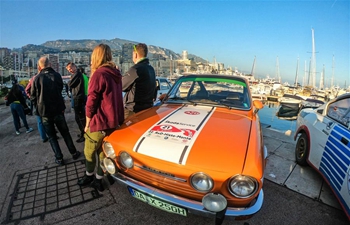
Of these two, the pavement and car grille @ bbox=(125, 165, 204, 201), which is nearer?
car grille @ bbox=(125, 165, 204, 201)

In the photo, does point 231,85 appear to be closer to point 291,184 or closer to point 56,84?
point 291,184

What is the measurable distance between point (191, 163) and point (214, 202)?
391 mm

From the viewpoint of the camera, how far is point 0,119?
698cm

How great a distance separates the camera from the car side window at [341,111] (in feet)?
8.96

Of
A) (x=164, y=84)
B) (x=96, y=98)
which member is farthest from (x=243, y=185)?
(x=164, y=84)

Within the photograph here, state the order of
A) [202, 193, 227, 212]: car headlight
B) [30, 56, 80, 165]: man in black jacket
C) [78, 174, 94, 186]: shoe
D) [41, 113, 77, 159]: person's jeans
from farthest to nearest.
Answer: [41, 113, 77, 159]: person's jeans < [30, 56, 80, 165]: man in black jacket < [78, 174, 94, 186]: shoe < [202, 193, 227, 212]: car headlight

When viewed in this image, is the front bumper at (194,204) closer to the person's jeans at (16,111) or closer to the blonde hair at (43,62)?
the blonde hair at (43,62)

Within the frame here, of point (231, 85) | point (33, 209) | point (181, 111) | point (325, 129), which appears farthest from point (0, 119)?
point (325, 129)

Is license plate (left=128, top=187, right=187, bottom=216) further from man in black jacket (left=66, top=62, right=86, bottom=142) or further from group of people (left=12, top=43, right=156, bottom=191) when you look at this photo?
A: man in black jacket (left=66, top=62, right=86, bottom=142)

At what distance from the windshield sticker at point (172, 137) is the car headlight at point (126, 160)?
0.17m

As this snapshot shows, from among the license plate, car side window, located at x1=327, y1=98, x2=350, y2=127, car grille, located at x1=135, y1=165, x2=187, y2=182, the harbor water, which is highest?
car side window, located at x1=327, y1=98, x2=350, y2=127

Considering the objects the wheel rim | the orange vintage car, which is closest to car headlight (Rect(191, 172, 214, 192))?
the orange vintage car

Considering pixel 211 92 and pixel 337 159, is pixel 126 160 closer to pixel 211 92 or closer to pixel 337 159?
pixel 211 92

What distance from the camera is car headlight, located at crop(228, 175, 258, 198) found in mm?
1648
